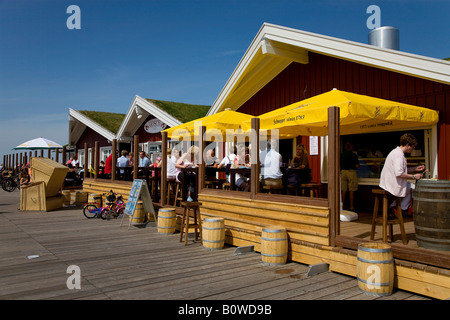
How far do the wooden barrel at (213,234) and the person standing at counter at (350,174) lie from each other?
2950mm

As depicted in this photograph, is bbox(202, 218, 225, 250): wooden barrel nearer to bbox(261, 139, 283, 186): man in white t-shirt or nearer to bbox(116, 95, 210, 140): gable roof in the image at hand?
bbox(261, 139, 283, 186): man in white t-shirt

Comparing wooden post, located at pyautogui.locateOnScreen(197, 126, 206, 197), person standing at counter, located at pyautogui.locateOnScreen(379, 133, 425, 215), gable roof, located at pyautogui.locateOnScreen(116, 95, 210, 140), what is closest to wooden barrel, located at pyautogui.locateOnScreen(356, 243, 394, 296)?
person standing at counter, located at pyautogui.locateOnScreen(379, 133, 425, 215)

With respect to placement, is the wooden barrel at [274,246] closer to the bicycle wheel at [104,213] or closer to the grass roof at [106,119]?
the bicycle wheel at [104,213]

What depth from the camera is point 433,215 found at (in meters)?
3.91

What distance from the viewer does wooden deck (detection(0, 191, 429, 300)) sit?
12.6 ft

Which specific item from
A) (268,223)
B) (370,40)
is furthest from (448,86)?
(370,40)

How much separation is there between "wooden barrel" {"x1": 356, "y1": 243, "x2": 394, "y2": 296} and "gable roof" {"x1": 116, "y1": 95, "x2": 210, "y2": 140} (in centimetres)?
1058

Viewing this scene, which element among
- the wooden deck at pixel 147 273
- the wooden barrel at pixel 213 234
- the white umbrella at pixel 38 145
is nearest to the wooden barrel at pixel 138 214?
the wooden deck at pixel 147 273

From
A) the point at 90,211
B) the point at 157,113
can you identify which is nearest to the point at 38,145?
the point at 157,113

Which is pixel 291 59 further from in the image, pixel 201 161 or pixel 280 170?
pixel 201 161

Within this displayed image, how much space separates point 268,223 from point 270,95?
4666 mm

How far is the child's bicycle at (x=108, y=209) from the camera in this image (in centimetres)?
945

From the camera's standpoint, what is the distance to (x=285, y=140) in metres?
9.59
